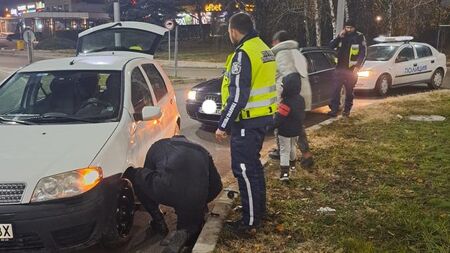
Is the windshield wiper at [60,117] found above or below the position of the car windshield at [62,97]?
below

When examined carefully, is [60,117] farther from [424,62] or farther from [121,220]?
[424,62]

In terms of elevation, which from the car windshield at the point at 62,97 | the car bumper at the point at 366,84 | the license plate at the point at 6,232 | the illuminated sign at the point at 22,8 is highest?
the illuminated sign at the point at 22,8

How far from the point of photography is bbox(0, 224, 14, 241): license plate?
10.8 feet

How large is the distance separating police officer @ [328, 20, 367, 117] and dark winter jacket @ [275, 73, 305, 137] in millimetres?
4132

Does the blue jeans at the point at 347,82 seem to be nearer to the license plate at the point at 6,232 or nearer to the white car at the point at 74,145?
the white car at the point at 74,145

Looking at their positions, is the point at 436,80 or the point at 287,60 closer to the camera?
the point at 287,60

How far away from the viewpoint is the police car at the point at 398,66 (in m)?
13.1

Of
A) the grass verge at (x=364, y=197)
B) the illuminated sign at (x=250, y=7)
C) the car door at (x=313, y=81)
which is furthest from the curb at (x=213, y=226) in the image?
the illuminated sign at (x=250, y=7)

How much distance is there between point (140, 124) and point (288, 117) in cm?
180

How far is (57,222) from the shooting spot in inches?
133

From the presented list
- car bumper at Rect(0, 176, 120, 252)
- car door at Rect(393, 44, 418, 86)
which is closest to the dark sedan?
car door at Rect(393, 44, 418, 86)

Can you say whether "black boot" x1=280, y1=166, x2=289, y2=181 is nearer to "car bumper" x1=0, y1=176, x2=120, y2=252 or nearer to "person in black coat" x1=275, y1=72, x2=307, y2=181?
"person in black coat" x1=275, y1=72, x2=307, y2=181

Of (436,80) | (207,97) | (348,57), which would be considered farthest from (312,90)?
(436,80)

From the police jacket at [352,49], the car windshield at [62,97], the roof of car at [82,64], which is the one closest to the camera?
the car windshield at [62,97]
